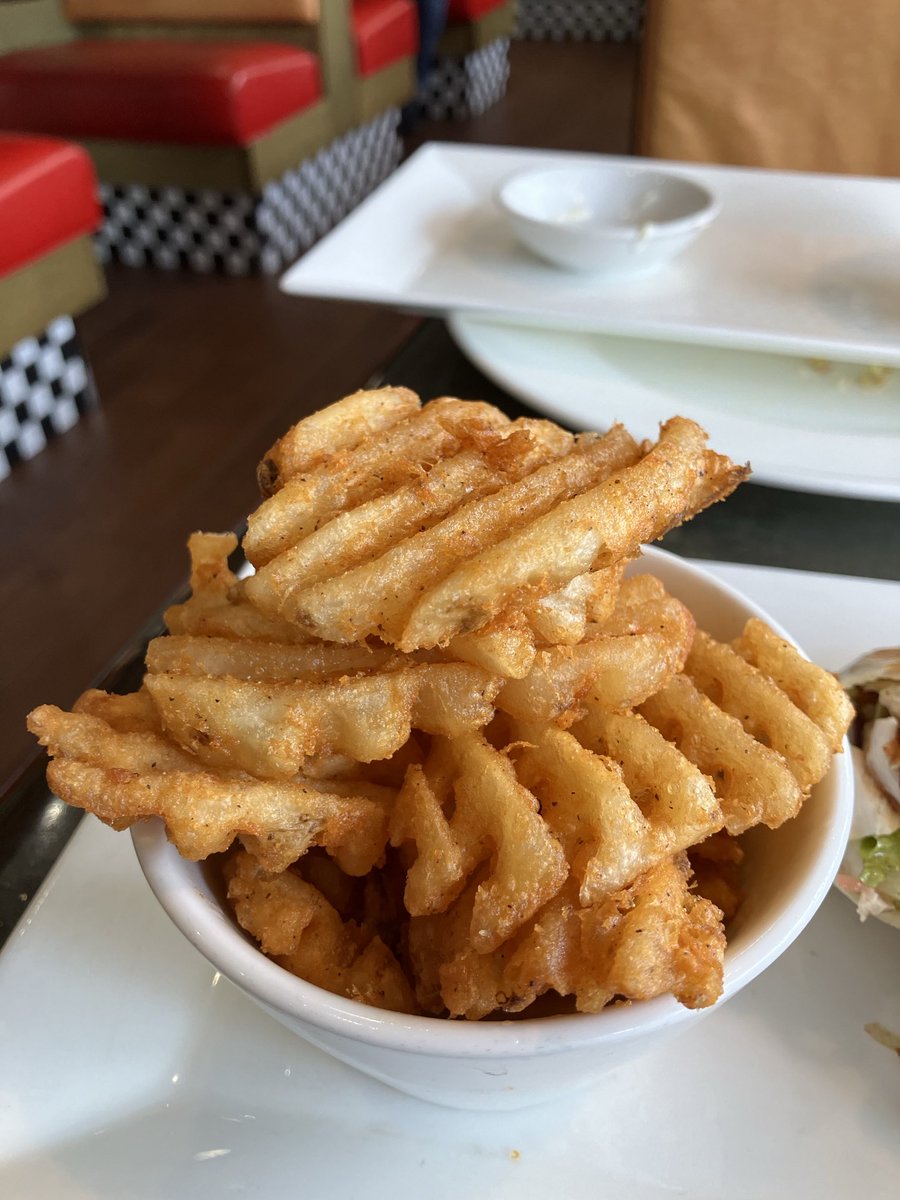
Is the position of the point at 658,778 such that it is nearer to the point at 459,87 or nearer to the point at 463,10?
the point at 459,87

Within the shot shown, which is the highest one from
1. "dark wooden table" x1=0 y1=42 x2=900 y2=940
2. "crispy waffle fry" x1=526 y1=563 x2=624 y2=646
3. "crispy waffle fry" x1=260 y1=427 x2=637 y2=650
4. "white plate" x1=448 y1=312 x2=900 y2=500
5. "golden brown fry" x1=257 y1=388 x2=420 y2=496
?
"golden brown fry" x1=257 y1=388 x2=420 y2=496

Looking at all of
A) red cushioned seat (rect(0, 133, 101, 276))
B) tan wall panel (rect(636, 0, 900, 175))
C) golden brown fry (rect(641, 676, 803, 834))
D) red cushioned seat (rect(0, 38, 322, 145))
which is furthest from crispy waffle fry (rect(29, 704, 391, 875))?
red cushioned seat (rect(0, 38, 322, 145))

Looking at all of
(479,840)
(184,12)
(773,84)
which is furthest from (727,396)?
(184,12)

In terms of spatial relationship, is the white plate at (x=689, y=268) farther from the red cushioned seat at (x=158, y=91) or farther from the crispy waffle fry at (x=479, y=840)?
the red cushioned seat at (x=158, y=91)

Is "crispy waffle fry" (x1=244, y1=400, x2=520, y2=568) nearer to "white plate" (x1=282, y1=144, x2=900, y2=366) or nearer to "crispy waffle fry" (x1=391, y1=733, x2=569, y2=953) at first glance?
"crispy waffle fry" (x1=391, y1=733, x2=569, y2=953)

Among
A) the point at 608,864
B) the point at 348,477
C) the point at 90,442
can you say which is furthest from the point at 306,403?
the point at 608,864

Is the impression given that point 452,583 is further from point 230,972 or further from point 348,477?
point 230,972
